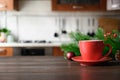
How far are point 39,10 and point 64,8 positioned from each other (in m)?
0.46

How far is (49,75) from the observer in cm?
75

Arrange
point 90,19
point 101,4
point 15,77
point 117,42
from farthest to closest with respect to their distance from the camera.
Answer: point 90,19, point 101,4, point 117,42, point 15,77

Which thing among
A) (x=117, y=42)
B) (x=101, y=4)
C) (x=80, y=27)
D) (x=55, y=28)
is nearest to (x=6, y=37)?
(x=55, y=28)

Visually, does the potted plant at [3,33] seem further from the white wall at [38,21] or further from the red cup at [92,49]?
the red cup at [92,49]

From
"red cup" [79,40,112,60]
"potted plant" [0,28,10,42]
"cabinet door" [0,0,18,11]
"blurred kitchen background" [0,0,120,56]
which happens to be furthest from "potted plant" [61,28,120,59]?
"blurred kitchen background" [0,0,120,56]

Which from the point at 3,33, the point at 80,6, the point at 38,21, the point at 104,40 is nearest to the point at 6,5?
the point at 3,33

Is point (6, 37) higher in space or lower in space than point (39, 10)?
lower

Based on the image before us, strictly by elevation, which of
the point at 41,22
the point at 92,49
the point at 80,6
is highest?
the point at 80,6

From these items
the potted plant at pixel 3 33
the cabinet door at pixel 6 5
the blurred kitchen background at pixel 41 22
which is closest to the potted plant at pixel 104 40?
the cabinet door at pixel 6 5

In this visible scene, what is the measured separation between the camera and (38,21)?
11.4ft

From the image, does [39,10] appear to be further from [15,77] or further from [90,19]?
[15,77]

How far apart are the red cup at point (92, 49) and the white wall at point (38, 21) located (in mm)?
2496

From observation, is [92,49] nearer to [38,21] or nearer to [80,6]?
[80,6]

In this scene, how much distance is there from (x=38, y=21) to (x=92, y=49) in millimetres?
2589
